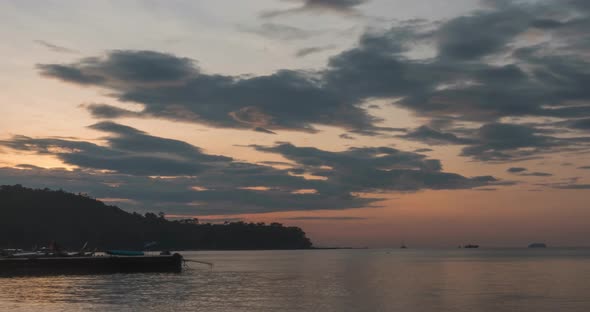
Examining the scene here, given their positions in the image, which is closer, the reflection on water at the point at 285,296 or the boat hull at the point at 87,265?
the reflection on water at the point at 285,296

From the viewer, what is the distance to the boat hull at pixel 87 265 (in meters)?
129

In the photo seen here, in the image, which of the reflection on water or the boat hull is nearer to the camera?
the reflection on water

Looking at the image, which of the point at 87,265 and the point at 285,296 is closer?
the point at 285,296

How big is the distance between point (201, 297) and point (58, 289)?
25645 mm

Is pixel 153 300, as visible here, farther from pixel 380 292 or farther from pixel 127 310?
pixel 380 292

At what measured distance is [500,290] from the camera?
3740 inches

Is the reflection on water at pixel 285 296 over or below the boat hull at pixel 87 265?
below

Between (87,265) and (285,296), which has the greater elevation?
(87,265)

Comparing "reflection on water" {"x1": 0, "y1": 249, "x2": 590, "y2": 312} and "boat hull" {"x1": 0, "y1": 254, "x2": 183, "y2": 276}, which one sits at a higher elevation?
"boat hull" {"x1": 0, "y1": 254, "x2": 183, "y2": 276}

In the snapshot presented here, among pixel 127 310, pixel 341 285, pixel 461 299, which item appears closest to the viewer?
pixel 127 310

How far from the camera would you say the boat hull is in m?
129

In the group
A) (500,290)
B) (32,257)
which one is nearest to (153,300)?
(500,290)

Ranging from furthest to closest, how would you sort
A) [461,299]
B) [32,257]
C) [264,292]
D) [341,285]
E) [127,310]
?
[32,257]
[341,285]
[264,292]
[461,299]
[127,310]

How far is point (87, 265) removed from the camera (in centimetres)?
13450
